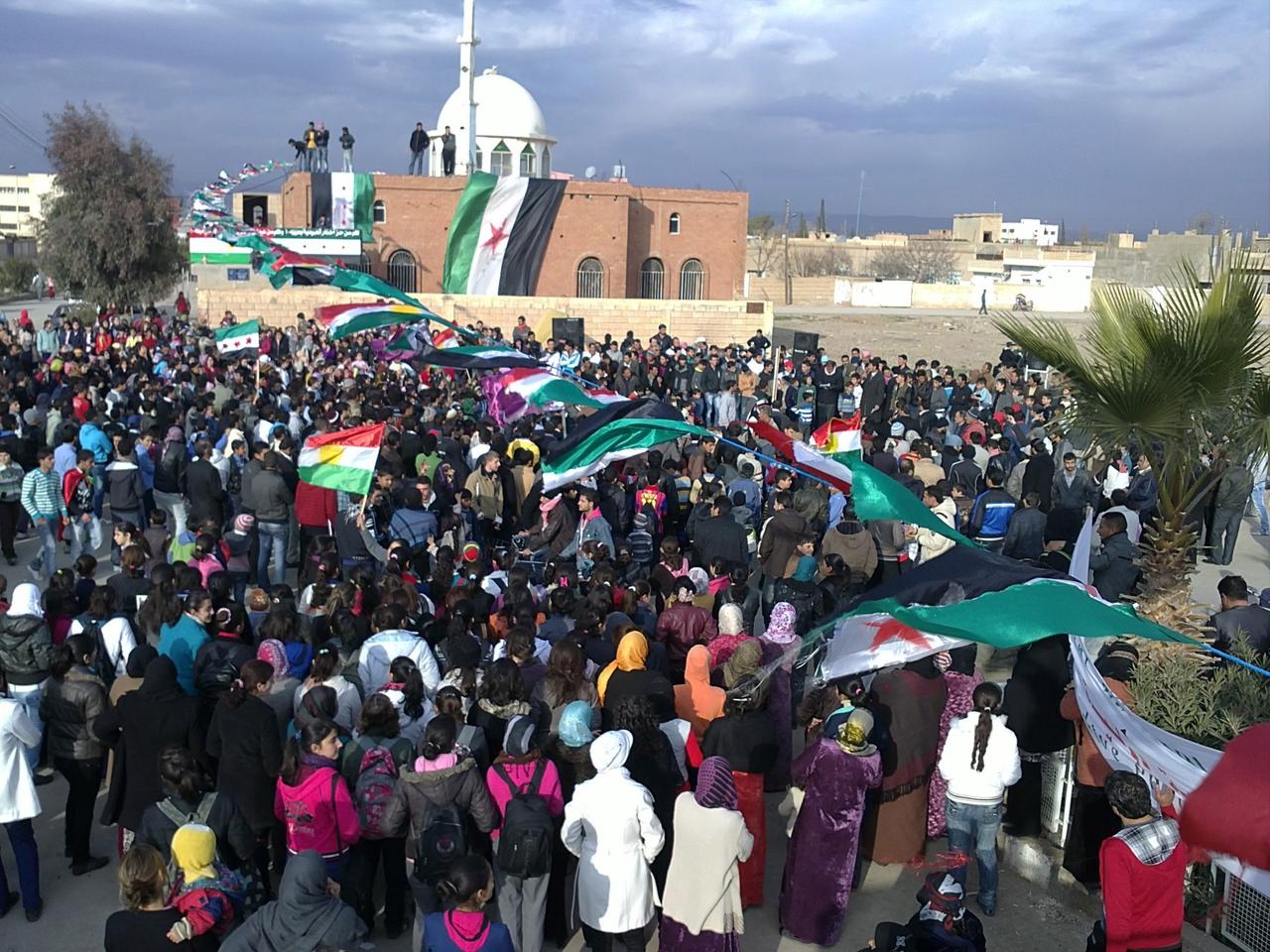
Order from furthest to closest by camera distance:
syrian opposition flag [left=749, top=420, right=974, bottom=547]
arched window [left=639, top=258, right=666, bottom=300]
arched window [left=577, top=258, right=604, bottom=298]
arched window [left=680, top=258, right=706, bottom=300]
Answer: arched window [left=680, top=258, right=706, bottom=300], arched window [left=639, top=258, right=666, bottom=300], arched window [left=577, top=258, right=604, bottom=298], syrian opposition flag [left=749, top=420, right=974, bottom=547]

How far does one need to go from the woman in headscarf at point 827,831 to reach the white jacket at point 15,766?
3.78 meters

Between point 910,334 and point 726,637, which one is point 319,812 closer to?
point 726,637

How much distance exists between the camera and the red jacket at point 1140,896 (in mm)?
4590

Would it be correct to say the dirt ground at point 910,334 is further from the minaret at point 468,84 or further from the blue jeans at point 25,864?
the blue jeans at point 25,864

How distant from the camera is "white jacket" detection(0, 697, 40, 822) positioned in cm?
544

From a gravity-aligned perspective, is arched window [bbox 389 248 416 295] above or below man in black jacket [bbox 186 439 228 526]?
above

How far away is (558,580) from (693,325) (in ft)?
87.9

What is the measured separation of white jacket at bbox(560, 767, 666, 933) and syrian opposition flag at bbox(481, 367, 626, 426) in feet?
18.6

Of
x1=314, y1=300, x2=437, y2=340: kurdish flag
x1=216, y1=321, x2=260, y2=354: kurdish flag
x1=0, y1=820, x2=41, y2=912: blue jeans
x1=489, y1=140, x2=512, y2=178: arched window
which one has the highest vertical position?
x1=489, y1=140, x2=512, y2=178: arched window

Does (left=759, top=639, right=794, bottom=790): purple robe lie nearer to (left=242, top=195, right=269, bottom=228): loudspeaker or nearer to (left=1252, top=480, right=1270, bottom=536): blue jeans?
(left=1252, top=480, right=1270, bottom=536): blue jeans

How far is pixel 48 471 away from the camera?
1062 centimetres

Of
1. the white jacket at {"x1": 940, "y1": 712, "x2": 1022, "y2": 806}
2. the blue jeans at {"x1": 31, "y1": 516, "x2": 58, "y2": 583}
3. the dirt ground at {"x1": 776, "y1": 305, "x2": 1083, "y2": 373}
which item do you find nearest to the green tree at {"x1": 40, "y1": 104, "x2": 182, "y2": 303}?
the dirt ground at {"x1": 776, "y1": 305, "x2": 1083, "y2": 373}

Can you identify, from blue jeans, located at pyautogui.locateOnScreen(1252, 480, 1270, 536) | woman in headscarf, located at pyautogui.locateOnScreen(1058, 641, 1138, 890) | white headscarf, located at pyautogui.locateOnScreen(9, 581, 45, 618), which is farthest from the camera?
blue jeans, located at pyautogui.locateOnScreen(1252, 480, 1270, 536)

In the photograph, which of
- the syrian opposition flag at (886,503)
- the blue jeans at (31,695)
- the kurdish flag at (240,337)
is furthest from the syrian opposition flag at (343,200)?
the syrian opposition flag at (886,503)
